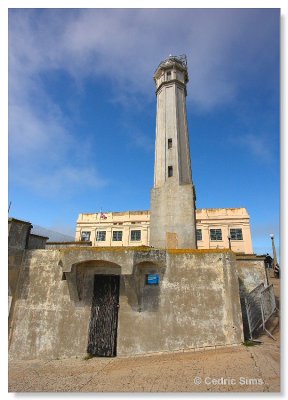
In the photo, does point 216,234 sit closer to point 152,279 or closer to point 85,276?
point 152,279

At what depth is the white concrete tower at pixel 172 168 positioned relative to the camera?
55.1 feet

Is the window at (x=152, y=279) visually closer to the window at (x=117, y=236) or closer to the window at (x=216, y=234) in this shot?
the window at (x=216, y=234)

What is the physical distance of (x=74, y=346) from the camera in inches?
498

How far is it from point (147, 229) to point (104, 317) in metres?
24.9

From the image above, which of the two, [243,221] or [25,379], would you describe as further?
[243,221]

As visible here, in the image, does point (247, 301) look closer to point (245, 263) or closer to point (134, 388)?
point (245, 263)

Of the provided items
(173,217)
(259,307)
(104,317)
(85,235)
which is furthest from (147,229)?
(104,317)

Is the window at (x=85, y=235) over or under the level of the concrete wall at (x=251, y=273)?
over

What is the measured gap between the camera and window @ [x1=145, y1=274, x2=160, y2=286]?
1306 centimetres

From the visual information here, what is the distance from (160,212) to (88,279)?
644 cm

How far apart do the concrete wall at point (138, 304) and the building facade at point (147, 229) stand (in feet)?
72.9

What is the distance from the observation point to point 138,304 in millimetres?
12734

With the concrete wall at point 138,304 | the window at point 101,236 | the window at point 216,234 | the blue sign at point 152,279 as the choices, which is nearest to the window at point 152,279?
the blue sign at point 152,279
